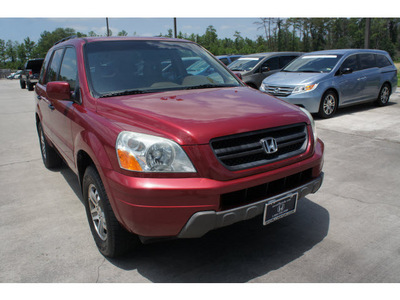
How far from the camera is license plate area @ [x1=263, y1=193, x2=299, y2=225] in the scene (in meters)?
2.53

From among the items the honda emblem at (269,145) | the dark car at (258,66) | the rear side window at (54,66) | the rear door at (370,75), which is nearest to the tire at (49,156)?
the rear side window at (54,66)

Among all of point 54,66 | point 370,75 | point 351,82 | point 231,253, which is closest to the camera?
point 231,253

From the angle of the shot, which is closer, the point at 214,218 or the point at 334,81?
the point at 214,218

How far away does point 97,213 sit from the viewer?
297 cm

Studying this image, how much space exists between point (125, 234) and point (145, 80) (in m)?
1.47

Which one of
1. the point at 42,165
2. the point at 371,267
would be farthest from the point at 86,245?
the point at 42,165

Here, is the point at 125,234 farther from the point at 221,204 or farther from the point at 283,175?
the point at 283,175

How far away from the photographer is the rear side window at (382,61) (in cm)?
998

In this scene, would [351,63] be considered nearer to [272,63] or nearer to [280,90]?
[280,90]

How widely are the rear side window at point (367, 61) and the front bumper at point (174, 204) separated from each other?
334 inches

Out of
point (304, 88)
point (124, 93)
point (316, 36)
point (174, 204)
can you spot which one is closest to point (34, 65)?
point (304, 88)

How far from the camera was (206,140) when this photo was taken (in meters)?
2.33

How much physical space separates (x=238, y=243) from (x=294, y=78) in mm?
6640

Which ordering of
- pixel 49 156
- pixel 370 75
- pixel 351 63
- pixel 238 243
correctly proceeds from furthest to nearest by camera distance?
pixel 370 75 < pixel 351 63 < pixel 49 156 < pixel 238 243
